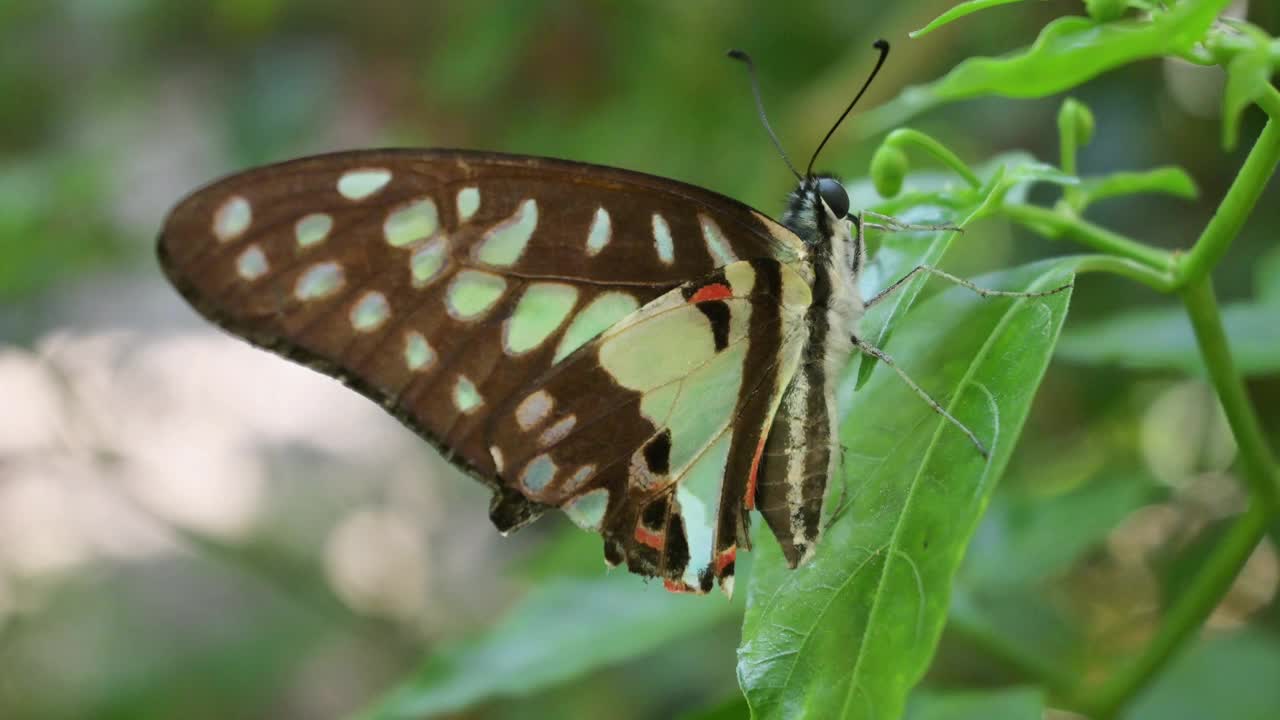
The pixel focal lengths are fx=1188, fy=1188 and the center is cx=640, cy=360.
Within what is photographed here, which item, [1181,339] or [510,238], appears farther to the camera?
[1181,339]

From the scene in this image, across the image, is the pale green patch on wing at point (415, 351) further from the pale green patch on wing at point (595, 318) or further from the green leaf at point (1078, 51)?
the green leaf at point (1078, 51)

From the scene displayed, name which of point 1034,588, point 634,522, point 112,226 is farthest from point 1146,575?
point 112,226

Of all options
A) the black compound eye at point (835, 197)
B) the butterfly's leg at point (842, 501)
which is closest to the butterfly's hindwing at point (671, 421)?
the black compound eye at point (835, 197)

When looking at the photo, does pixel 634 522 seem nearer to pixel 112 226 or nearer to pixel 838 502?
pixel 838 502

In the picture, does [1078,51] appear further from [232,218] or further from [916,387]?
[232,218]

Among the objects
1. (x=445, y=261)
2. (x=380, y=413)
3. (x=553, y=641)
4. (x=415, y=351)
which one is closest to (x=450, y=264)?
(x=445, y=261)

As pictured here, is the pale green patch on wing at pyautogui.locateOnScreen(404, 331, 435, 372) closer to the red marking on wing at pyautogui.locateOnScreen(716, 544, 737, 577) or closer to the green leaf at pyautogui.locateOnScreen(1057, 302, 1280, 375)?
the red marking on wing at pyautogui.locateOnScreen(716, 544, 737, 577)

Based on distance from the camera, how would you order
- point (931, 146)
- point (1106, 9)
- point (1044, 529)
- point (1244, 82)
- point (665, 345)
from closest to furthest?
point (1244, 82) < point (1106, 9) < point (931, 146) < point (665, 345) < point (1044, 529)
